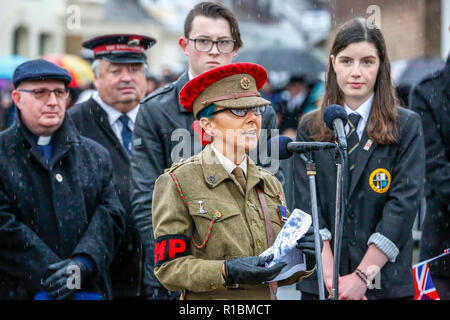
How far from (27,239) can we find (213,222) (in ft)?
6.02

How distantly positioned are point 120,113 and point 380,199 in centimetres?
282

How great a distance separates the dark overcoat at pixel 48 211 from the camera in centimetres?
505

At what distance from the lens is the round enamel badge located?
4.82 m

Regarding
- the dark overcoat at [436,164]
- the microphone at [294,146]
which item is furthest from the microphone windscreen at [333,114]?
the dark overcoat at [436,164]

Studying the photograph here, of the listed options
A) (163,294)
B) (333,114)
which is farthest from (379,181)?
(163,294)

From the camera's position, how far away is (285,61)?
1700 centimetres

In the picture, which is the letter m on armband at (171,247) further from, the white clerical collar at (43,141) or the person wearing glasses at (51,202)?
the white clerical collar at (43,141)

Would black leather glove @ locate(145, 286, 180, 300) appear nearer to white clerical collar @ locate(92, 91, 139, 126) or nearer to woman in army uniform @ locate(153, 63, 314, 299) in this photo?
woman in army uniform @ locate(153, 63, 314, 299)

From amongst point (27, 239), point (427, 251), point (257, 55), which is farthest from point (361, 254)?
point (257, 55)

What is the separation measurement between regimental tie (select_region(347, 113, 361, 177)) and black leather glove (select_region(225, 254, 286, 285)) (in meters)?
1.58

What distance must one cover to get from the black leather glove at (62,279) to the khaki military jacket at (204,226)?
1.47 metres

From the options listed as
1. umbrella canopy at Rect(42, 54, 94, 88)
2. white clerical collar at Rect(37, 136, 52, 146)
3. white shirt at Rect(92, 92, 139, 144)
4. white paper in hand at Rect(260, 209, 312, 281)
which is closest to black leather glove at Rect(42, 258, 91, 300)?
white clerical collar at Rect(37, 136, 52, 146)
